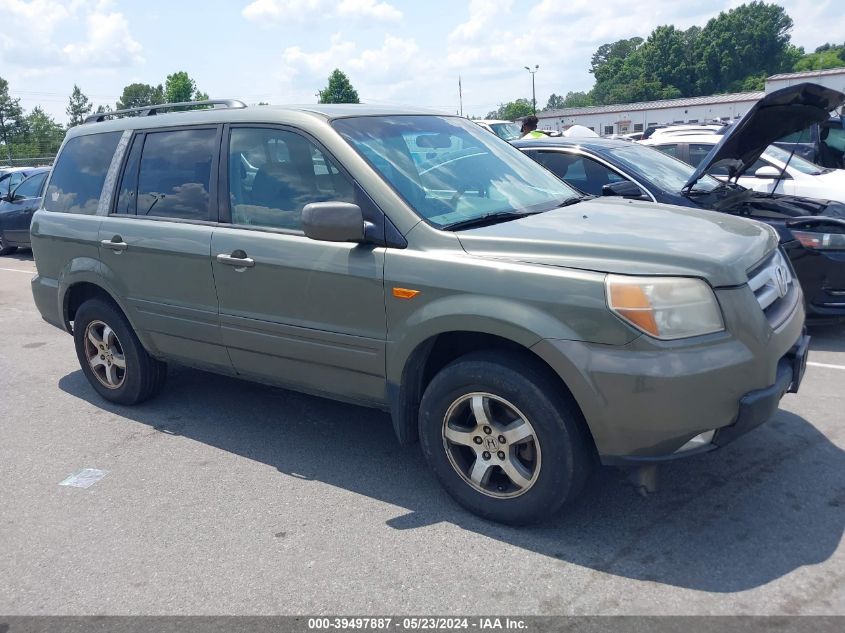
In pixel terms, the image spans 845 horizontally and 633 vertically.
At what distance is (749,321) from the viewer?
119 inches

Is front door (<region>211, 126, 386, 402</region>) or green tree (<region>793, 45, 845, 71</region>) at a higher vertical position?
green tree (<region>793, 45, 845, 71</region>)

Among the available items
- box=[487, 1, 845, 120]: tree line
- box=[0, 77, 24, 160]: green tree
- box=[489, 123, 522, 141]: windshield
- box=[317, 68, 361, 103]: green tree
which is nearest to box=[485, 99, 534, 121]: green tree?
box=[487, 1, 845, 120]: tree line

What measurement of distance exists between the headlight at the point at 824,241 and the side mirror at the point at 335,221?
13.2 ft

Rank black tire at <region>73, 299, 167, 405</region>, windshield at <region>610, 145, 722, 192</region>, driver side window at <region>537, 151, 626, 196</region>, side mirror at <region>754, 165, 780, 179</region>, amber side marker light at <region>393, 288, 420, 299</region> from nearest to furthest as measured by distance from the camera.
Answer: amber side marker light at <region>393, 288, 420, 299</region> → black tire at <region>73, 299, 167, 405</region> → windshield at <region>610, 145, 722, 192</region> → driver side window at <region>537, 151, 626, 196</region> → side mirror at <region>754, 165, 780, 179</region>

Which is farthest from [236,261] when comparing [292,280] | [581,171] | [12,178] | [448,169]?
[12,178]

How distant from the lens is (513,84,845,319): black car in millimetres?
5684

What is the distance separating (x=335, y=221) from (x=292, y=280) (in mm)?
544

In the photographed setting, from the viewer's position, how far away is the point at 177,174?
4547 millimetres

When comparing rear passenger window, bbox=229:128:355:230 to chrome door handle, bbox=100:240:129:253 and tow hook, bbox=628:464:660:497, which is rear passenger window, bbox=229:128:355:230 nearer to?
chrome door handle, bbox=100:240:129:253

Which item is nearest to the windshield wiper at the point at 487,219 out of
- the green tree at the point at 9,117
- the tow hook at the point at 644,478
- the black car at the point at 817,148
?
the tow hook at the point at 644,478

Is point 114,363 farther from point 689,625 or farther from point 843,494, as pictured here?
point 843,494

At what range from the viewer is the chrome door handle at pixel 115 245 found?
15.5 ft

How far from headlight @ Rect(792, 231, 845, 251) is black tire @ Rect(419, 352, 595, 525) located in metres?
3.64

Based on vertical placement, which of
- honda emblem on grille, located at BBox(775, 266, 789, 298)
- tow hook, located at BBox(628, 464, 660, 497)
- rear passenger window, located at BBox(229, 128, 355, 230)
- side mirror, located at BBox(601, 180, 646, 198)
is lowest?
tow hook, located at BBox(628, 464, 660, 497)
